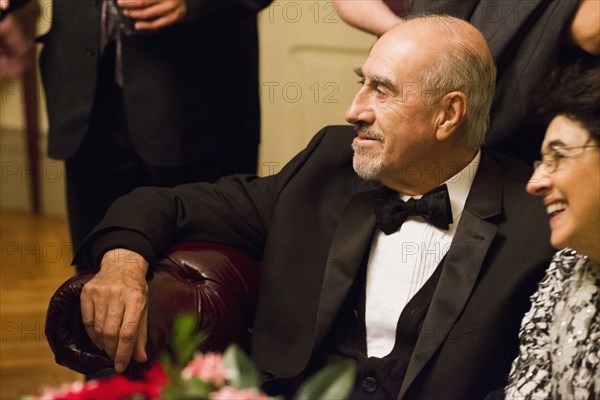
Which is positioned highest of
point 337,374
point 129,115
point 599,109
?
point 599,109

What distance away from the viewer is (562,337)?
1.84 metres

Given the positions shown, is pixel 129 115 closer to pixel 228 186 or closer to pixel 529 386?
pixel 228 186

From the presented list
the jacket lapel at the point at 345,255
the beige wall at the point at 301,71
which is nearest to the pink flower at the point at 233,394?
the jacket lapel at the point at 345,255

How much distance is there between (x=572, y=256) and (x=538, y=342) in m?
0.18

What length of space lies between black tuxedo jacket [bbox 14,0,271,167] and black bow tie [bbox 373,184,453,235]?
2.24ft

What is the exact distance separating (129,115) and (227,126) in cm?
27

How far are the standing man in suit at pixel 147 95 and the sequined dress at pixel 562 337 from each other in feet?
3.69

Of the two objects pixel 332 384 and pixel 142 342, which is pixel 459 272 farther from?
pixel 332 384

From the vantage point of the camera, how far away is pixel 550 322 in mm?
1909

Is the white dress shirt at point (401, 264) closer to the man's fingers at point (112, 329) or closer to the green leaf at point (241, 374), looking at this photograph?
the man's fingers at point (112, 329)

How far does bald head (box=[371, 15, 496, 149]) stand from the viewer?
221 centimetres

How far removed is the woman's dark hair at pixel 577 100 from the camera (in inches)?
70.3

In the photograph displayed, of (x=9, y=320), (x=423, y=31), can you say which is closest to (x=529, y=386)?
(x=423, y=31)

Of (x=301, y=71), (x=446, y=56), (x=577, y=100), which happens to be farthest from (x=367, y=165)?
(x=301, y=71)
